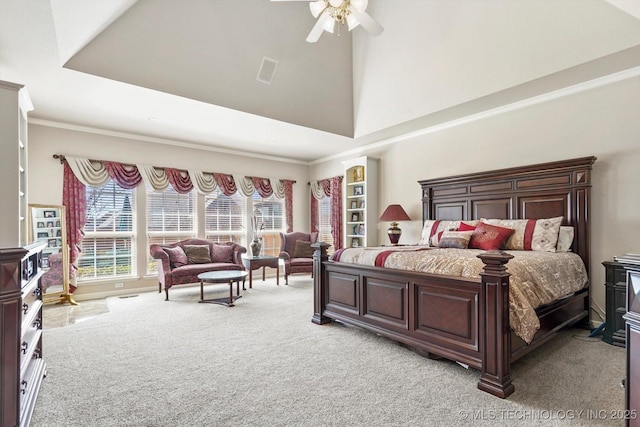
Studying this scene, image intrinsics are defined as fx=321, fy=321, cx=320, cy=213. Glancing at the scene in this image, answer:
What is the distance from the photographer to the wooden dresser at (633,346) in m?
1.32

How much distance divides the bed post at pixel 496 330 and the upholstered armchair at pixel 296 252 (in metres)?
4.28

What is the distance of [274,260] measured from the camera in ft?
19.5

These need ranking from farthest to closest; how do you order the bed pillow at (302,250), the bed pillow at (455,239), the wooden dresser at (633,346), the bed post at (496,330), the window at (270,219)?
the window at (270,219)
the bed pillow at (302,250)
the bed pillow at (455,239)
the bed post at (496,330)
the wooden dresser at (633,346)

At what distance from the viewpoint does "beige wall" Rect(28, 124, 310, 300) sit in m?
4.83

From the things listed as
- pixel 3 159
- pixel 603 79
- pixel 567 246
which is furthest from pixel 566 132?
pixel 3 159

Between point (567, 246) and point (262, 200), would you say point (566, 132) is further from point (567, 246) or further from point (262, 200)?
point (262, 200)

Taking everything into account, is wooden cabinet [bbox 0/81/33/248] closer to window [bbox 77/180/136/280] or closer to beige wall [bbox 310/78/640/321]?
window [bbox 77/180/136/280]

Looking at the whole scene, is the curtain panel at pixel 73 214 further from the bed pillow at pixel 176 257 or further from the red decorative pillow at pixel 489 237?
the red decorative pillow at pixel 489 237

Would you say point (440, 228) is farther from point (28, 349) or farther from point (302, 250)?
point (28, 349)

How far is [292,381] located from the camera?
2332 mm

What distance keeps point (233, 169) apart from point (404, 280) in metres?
4.94

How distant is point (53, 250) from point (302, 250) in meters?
4.02

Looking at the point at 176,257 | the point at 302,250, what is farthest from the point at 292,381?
the point at 302,250

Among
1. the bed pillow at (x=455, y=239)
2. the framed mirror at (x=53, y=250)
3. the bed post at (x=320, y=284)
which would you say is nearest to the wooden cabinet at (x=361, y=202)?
the bed pillow at (x=455, y=239)
